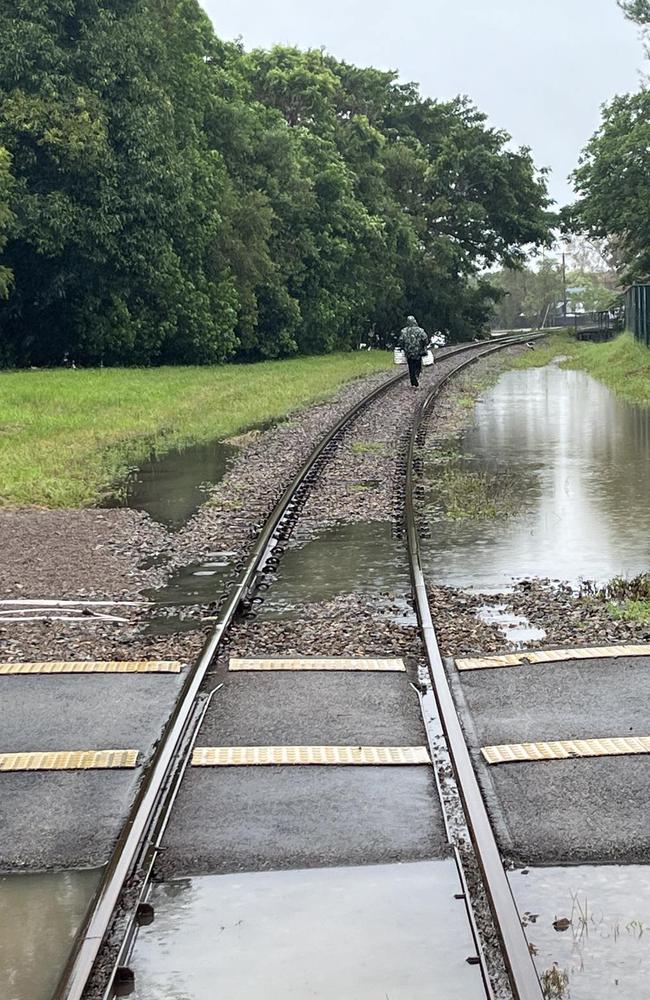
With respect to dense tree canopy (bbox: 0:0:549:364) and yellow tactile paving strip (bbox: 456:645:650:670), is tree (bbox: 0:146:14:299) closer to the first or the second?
dense tree canopy (bbox: 0:0:549:364)

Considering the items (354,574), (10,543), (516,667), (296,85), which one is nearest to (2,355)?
(296,85)

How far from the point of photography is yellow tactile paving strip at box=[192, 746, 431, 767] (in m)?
5.70

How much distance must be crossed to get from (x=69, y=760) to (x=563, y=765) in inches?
89.4

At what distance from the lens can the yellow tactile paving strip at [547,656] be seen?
7254 mm

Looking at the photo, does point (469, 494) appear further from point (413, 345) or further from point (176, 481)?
point (413, 345)

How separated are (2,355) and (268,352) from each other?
497 inches

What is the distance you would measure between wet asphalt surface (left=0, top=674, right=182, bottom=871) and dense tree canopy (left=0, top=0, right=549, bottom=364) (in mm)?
32150

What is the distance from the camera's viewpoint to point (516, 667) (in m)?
7.21

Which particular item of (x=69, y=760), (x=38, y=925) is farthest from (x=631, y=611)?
(x=38, y=925)

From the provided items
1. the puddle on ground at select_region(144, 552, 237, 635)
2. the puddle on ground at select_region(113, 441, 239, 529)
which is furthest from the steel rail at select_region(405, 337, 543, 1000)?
the puddle on ground at select_region(113, 441, 239, 529)

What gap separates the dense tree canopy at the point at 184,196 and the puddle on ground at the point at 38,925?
34.5m

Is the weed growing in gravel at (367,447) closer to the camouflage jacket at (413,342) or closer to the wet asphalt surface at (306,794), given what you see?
the camouflage jacket at (413,342)

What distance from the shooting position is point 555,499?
13.9 metres

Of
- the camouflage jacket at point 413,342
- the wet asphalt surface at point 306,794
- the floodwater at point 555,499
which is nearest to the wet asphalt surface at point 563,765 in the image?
the wet asphalt surface at point 306,794
